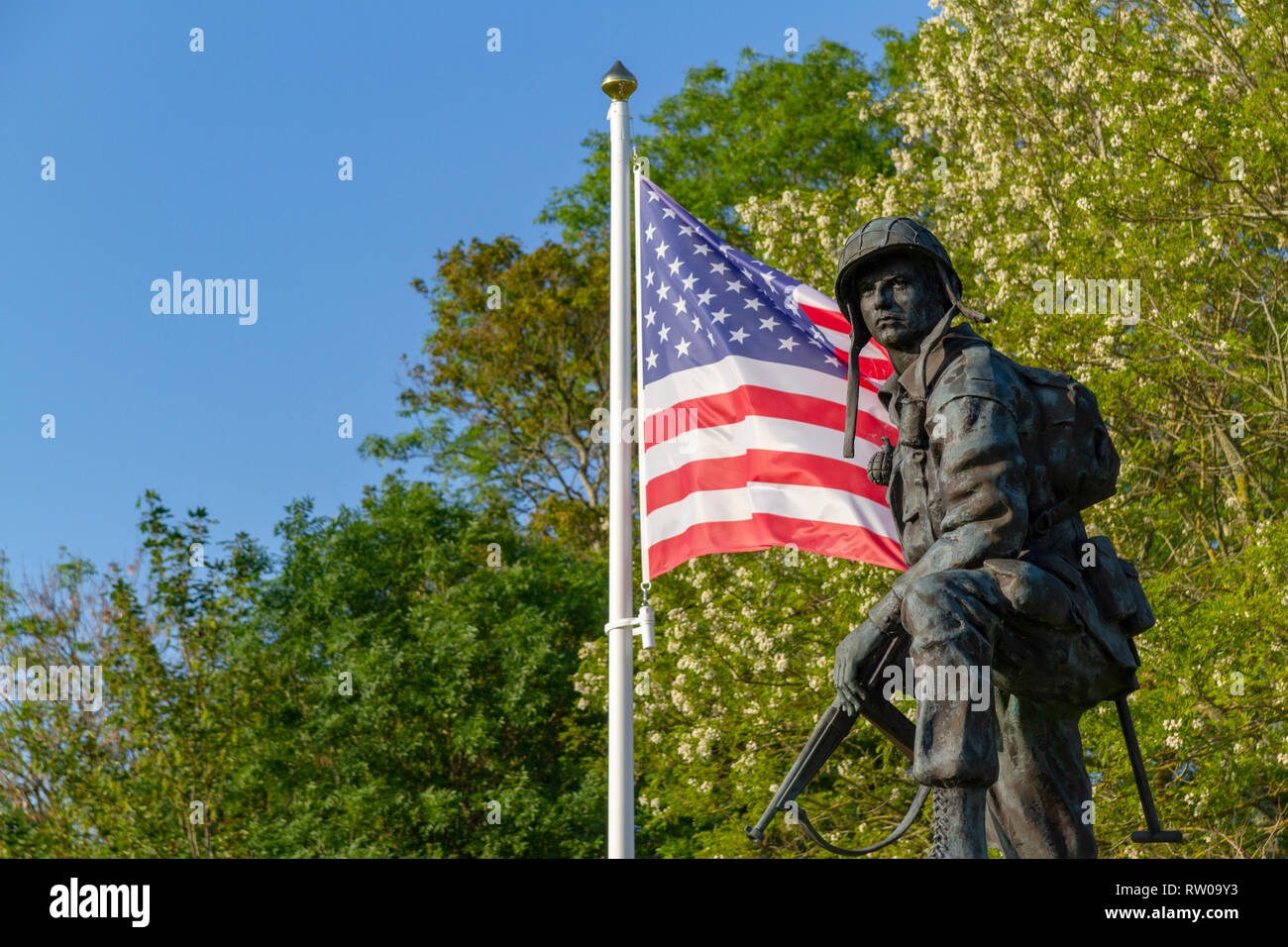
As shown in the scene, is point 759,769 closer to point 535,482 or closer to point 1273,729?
point 1273,729

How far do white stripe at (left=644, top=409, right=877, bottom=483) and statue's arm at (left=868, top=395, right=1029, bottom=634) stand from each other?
571 centimetres

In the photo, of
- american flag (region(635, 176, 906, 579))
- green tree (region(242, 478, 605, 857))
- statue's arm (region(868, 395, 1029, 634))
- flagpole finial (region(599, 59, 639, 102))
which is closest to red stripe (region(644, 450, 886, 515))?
american flag (region(635, 176, 906, 579))

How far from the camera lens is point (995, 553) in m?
5.23

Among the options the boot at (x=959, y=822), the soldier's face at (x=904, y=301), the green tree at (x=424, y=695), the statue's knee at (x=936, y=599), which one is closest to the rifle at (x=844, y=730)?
the statue's knee at (x=936, y=599)

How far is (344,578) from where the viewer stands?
2734 centimetres

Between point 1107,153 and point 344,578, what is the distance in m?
14.9

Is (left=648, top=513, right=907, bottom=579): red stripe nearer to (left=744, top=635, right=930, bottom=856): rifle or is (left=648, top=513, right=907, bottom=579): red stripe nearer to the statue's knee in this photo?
(left=744, top=635, right=930, bottom=856): rifle

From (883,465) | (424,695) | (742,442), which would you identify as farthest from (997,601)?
(424,695)

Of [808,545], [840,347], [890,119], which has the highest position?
[890,119]

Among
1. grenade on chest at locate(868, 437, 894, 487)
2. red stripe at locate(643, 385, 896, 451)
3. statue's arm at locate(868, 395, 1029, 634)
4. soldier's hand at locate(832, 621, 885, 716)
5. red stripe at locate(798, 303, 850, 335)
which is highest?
red stripe at locate(798, 303, 850, 335)

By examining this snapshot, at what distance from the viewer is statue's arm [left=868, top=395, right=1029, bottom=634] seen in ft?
17.2

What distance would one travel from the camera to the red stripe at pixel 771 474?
1115cm

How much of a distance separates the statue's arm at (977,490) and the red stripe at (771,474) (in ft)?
18.7
